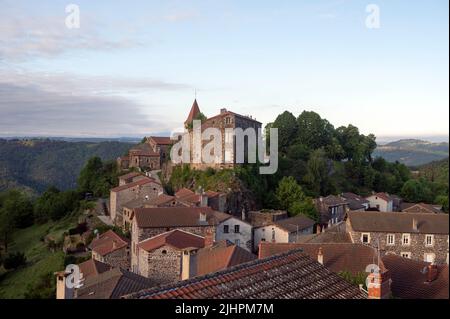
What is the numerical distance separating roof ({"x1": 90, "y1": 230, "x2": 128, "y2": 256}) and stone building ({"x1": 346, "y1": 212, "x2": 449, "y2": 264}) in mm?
11249

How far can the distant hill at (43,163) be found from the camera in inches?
2015

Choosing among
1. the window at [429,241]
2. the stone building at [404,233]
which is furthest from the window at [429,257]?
the window at [429,241]

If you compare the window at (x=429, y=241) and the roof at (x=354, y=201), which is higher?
the window at (x=429, y=241)

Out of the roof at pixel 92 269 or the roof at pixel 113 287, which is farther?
the roof at pixel 92 269

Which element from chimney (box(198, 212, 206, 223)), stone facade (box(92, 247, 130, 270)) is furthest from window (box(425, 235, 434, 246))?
stone facade (box(92, 247, 130, 270))

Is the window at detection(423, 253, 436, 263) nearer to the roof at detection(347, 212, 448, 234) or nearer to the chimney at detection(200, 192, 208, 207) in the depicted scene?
the roof at detection(347, 212, 448, 234)

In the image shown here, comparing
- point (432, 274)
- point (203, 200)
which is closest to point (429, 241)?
point (432, 274)

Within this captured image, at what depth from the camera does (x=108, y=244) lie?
24.9 metres

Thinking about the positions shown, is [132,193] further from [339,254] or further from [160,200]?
[339,254]

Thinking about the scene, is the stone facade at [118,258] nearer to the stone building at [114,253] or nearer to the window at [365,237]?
the stone building at [114,253]

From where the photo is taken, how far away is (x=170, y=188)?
35312mm

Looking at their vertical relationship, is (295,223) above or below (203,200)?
below

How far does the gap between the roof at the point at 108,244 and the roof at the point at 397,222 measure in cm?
1134

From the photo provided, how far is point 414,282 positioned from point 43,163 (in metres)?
53.5
